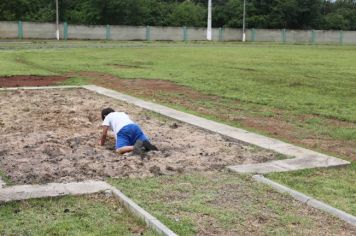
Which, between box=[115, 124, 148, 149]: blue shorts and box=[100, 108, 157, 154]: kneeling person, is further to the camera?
box=[115, 124, 148, 149]: blue shorts

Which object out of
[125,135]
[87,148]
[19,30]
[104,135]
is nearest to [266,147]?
[125,135]

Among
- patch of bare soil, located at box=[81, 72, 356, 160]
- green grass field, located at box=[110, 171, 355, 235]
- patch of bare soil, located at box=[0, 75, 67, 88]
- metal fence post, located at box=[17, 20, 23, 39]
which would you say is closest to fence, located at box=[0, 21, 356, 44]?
metal fence post, located at box=[17, 20, 23, 39]

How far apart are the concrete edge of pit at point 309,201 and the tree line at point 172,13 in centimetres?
6924

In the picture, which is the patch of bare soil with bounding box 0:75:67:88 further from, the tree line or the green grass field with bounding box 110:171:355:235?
the tree line

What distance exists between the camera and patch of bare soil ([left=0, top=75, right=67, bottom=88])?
16797 millimetres

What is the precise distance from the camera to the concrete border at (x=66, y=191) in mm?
5648

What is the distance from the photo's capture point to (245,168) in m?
7.18

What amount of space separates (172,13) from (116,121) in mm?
76090

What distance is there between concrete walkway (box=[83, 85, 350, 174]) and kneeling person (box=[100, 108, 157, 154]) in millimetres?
1424

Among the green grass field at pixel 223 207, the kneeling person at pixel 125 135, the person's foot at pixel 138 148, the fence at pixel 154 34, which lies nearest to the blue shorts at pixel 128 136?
the kneeling person at pixel 125 135

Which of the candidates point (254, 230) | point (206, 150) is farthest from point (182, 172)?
point (254, 230)

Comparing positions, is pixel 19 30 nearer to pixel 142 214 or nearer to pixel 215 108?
pixel 215 108

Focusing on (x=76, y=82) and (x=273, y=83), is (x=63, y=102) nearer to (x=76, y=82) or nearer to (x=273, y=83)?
(x=76, y=82)

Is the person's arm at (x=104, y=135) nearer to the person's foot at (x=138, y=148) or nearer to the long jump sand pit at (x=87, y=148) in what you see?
the long jump sand pit at (x=87, y=148)
